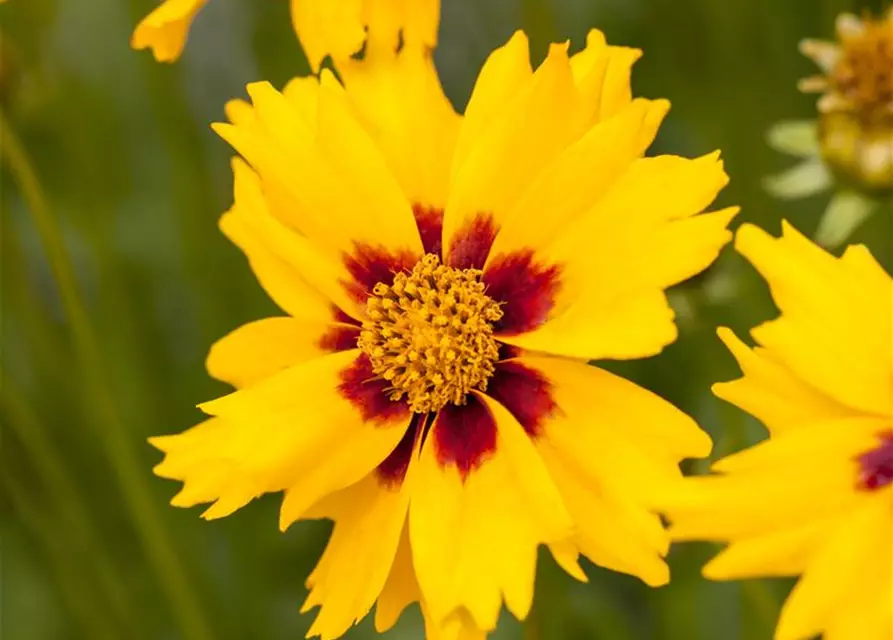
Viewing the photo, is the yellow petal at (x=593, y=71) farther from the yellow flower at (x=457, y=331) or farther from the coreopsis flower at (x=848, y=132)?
the coreopsis flower at (x=848, y=132)

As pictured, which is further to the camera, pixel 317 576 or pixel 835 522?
pixel 317 576

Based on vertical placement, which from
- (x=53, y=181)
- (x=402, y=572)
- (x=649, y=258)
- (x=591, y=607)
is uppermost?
(x=53, y=181)

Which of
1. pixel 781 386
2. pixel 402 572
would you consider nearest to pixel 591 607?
pixel 402 572

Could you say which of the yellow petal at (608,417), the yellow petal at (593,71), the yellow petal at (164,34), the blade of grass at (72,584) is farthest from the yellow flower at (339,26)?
the blade of grass at (72,584)

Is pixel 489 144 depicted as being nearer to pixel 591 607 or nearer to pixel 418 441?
pixel 418 441

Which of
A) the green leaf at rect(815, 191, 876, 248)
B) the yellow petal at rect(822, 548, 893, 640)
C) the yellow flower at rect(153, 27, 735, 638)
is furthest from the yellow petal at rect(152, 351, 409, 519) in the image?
the green leaf at rect(815, 191, 876, 248)

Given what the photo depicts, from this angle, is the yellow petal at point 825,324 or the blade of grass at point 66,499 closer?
the yellow petal at point 825,324
